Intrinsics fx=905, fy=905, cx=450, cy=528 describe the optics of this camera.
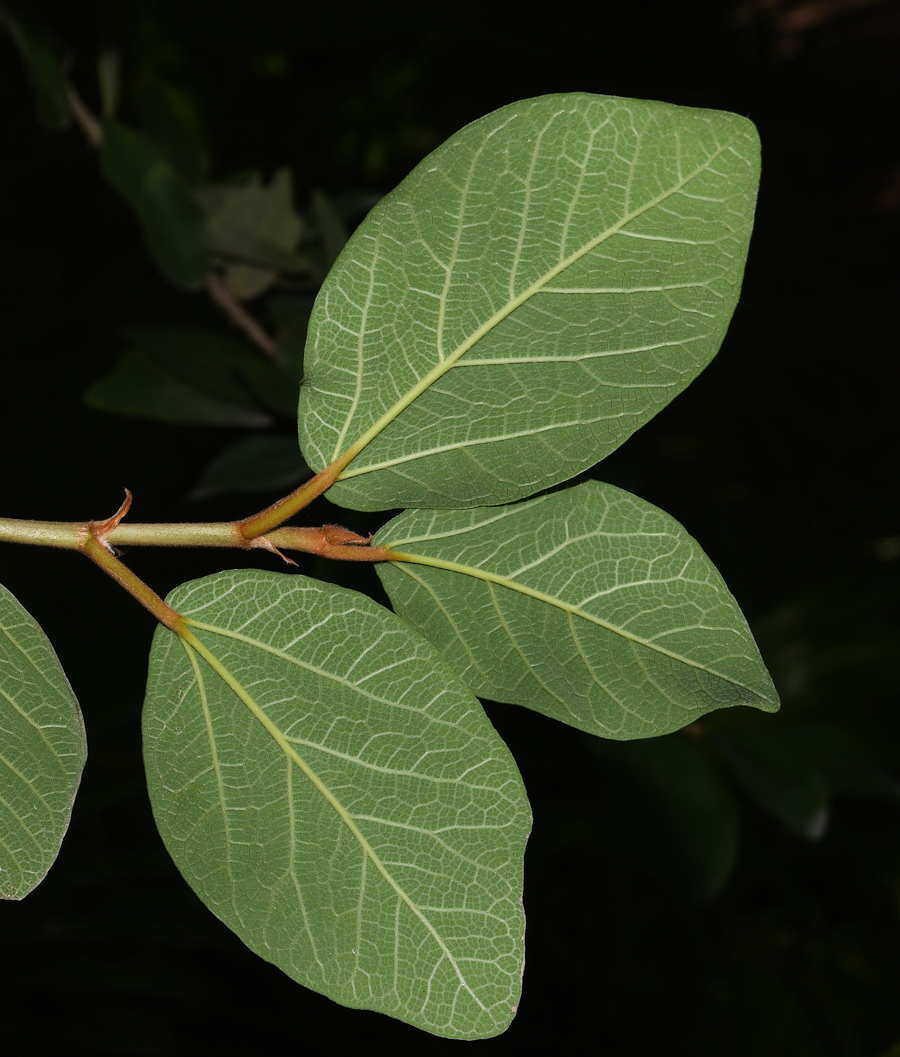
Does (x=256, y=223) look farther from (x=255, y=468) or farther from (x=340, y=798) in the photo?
(x=340, y=798)

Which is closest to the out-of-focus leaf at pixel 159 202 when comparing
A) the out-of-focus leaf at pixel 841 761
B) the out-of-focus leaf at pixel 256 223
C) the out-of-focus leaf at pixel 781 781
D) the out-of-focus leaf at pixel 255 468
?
the out-of-focus leaf at pixel 256 223

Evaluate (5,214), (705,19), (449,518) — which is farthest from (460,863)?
(705,19)

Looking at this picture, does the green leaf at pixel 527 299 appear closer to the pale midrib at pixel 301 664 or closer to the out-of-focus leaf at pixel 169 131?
the pale midrib at pixel 301 664

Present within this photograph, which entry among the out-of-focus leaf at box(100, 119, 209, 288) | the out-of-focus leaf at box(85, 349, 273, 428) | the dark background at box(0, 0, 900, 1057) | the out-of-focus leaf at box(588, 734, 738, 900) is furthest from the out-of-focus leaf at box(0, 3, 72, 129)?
the out-of-focus leaf at box(588, 734, 738, 900)

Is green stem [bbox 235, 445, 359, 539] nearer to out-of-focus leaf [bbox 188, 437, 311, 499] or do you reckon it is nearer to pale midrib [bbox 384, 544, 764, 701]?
pale midrib [bbox 384, 544, 764, 701]

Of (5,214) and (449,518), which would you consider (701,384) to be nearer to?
(5,214)

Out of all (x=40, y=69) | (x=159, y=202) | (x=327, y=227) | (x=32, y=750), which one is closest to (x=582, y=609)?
(x=32, y=750)
